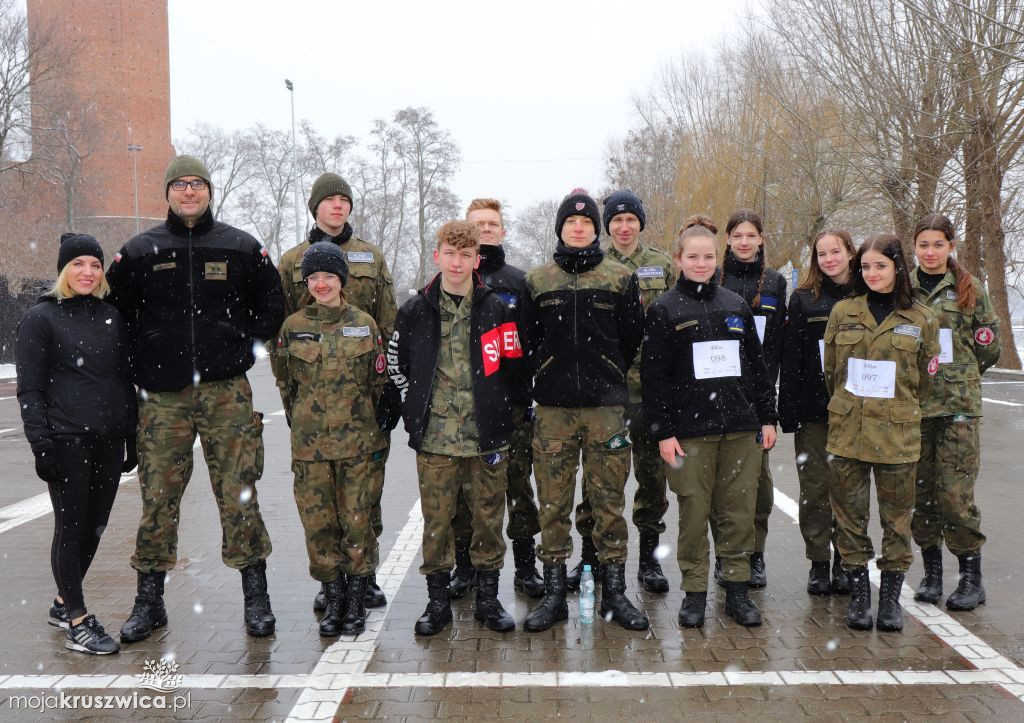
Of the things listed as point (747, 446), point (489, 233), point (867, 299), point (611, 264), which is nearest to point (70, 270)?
point (489, 233)

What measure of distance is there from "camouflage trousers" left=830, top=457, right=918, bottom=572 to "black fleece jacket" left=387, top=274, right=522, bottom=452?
188 cm

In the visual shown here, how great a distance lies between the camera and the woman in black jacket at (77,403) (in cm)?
413

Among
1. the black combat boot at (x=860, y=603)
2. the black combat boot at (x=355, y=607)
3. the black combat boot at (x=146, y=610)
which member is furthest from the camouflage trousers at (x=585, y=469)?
the black combat boot at (x=146, y=610)

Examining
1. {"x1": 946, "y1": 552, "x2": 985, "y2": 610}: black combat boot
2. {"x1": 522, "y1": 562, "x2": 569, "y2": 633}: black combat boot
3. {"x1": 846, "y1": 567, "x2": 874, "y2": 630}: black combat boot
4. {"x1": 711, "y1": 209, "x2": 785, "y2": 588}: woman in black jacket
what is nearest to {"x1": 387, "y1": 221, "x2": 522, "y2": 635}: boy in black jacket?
{"x1": 522, "y1": 562, "x2": 569, "y2": 633}: black combat boot

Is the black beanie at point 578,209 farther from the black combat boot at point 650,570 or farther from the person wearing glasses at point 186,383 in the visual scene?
the black combat boot at point 650,570

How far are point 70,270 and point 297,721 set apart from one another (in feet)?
8.25

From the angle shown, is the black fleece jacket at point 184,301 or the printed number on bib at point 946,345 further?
the printed number on bib at point 946,345

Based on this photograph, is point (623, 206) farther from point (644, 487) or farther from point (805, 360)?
point (644, 487)

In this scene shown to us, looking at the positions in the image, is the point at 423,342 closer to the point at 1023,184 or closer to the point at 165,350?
the point at 165,350

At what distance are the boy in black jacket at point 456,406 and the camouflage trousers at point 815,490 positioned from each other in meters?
1.86

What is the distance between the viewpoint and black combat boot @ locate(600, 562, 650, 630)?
4.44 meters

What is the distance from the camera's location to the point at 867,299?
4.58 m

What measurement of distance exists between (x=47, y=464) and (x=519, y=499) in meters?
2.56

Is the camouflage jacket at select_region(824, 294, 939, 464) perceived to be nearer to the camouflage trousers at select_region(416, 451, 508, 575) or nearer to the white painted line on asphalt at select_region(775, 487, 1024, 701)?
the white painted line on asphalt at select_region(775, 487, 1024, 701)
